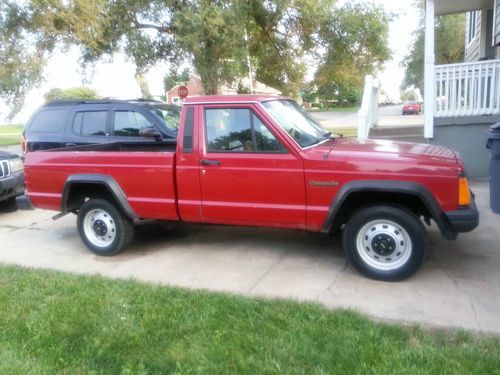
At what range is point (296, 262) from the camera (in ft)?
17.3

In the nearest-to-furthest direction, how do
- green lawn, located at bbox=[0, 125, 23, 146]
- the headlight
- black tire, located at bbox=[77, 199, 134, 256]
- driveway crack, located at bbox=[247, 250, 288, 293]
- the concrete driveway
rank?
the concrete driveway < driveway crack, located at bbox=[247, 250, 288, 293] < black tire, located at bbox=[77, 199, 134, 256] < the headlight < green lawn, located at bbox=[0, 125, 23, 146]

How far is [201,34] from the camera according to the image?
14531 millimetres

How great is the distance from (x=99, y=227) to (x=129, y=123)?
3213mm

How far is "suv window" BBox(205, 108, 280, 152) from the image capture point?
16.3 ft

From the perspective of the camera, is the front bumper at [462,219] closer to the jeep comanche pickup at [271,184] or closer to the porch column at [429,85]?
the jeep comanche pickup at [271,184]

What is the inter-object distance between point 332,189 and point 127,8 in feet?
42.4

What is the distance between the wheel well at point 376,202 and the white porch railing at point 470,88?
5319mm

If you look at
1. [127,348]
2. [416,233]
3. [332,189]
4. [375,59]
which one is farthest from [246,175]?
[375,59]

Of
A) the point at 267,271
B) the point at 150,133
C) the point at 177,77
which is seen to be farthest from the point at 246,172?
the point at 177,77

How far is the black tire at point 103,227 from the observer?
576cm

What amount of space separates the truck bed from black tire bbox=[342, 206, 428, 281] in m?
2.03

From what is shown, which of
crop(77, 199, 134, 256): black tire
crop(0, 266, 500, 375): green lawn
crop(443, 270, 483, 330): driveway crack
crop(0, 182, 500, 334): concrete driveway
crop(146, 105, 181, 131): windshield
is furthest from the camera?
crop(146, 105, 181, 131): windshield

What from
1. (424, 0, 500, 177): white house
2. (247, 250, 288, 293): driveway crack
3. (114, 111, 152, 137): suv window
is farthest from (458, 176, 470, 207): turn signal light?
(114, 111, 152, 137): suv window

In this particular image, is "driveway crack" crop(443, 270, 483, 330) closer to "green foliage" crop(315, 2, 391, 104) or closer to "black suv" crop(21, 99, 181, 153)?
"black suv" crop(21, 99, 181, 153)
